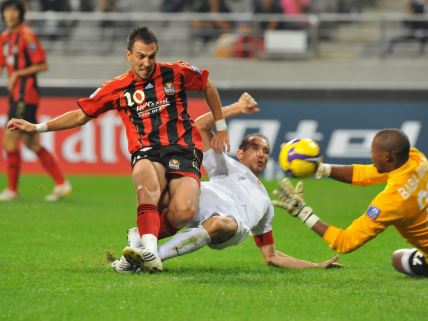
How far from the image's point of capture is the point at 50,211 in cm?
1243

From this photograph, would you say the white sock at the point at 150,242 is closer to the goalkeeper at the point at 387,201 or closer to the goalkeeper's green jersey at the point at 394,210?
the goalkeeper at the point at 387,201

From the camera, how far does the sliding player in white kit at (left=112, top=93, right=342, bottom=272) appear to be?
764 cm

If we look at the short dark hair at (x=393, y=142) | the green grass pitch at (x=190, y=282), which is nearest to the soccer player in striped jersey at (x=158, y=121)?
the green grass pitch at (x=190, y=282)

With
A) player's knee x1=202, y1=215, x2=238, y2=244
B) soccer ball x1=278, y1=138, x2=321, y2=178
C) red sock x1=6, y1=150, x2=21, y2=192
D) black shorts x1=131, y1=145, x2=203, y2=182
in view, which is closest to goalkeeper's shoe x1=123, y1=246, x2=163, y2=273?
player's knee x1=202, y1=215, x2=238, y2=244

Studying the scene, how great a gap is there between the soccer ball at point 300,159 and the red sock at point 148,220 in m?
1.02

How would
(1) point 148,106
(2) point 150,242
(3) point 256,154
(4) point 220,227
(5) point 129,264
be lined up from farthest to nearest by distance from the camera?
(3) point 256,154 → (1) point 148,106 → (4) point 220,227 → (5) point 129,264 → (2) point 150,242

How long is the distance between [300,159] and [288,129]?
9.45 metres

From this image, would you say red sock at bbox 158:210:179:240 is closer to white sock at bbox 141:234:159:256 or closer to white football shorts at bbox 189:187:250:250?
white football shorts at bbox 189:187:250:250

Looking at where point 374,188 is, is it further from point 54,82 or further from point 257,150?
point 257,150

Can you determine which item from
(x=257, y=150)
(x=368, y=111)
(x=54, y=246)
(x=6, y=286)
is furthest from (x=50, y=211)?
(x=368, y=111)

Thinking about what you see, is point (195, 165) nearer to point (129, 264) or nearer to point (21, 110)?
point (129, 264)

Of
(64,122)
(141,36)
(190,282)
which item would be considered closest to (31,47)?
(64,122)

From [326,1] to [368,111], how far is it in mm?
4041

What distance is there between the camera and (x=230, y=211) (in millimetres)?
7949
